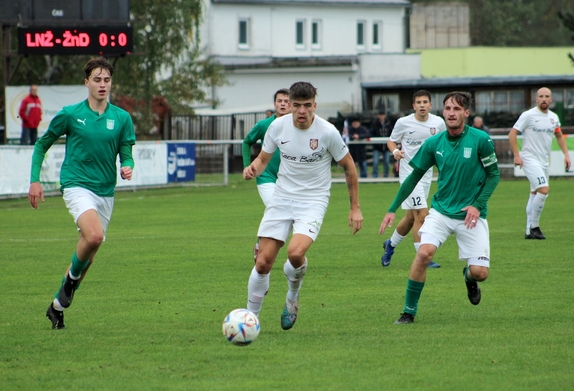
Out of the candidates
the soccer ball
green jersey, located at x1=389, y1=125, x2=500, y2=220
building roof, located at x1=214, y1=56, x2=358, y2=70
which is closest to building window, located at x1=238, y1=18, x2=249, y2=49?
building roof, located at x1=214, y1=56, x2=358, y2=70

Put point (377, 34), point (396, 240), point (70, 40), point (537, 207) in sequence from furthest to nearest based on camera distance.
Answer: point (377, 34)
point (70, 40)
point (537, 207)
point (396, 240)

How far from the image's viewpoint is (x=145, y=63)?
132ft

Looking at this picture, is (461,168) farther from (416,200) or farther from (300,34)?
(300,34)

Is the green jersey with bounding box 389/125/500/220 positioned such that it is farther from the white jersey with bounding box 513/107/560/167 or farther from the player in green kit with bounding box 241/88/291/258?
the white jersey with bounding box 513/107/560/167

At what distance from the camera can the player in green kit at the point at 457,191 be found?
833cm

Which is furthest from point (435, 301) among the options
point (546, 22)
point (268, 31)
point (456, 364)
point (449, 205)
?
point (546, 22)

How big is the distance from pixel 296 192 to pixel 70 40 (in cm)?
1966

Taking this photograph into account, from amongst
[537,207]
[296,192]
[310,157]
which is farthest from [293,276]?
[537,207]

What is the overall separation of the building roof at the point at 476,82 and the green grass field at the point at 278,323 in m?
32.9

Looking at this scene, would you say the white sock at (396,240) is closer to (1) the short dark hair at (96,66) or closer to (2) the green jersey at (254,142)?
(2) the green jersey at (254,142)

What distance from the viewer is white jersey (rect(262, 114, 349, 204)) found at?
8.05 meters

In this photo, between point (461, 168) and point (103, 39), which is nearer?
point (461, 168)

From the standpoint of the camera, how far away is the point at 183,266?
41.0ft

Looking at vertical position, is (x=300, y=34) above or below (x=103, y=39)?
above
